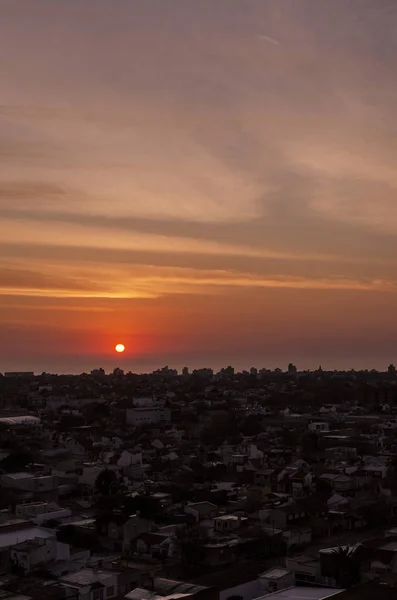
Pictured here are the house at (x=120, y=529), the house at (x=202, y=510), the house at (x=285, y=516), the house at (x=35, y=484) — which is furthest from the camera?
the house at (x=35, y=484)

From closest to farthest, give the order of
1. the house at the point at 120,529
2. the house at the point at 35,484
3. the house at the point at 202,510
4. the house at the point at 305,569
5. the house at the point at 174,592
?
1. the house at the point at 174,592
2. the house at the point at 305,569
3. the house at the point at 120,529
4. the house at the point at 202,510
5. the house at the point at 35,484

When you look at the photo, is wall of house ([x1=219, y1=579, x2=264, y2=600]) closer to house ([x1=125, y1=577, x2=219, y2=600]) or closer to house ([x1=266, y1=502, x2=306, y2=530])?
house ([x1=125, y1=577, x2=219, y2=600])

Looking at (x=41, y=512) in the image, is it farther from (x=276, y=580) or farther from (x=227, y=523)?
(x=276, y=580)

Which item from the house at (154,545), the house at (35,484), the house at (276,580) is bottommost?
the house at (154,545)

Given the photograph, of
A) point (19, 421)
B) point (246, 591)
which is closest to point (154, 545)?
point (246, 591)

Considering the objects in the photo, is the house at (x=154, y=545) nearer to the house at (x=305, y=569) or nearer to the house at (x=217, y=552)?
the house at (x=217, y=552)

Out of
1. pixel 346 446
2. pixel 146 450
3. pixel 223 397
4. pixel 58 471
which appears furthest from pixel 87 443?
pixel 223 397

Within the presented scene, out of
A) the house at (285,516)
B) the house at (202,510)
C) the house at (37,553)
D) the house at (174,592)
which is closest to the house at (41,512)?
the house at (37,553)

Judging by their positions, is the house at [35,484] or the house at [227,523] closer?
the house at [227,523]

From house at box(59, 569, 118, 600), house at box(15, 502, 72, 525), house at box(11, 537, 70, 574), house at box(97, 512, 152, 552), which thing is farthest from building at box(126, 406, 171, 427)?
house at box(59, 569, 118, 600)

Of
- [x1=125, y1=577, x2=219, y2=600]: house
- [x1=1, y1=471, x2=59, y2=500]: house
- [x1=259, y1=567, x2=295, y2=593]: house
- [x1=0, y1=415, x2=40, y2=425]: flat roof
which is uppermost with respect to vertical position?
[x1=0, y1=415, x2=40, y2=425]: flat roof

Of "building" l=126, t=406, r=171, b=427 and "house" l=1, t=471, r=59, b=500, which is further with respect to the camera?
"building" l=126, t=406, r=171, b=427
